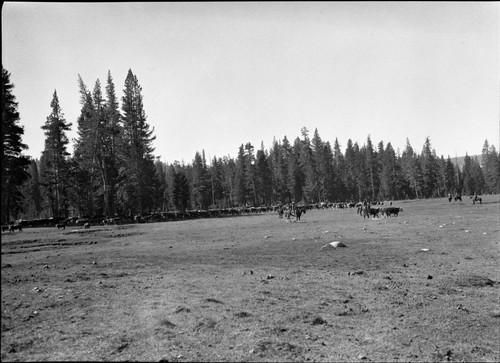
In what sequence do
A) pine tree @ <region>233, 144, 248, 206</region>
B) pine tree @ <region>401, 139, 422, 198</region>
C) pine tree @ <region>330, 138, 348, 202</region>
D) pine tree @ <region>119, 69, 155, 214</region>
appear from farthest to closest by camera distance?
pine tree @ <region>401, 139, 422, 198</region>
pine tree @ <region>330, 138, 348, 202</region>
pine tree @ <region>233, 144, 248, 206</region>
pine tree @ <region>119, 69, 155, 214</region>

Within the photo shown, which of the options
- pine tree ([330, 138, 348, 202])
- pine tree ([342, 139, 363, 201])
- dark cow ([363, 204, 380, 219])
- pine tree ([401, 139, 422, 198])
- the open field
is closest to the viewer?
the open field

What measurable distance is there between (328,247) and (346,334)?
33.4 feet

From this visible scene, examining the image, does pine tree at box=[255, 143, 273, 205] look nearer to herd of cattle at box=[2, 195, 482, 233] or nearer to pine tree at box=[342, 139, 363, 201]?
herd of cattle at box=[2, 195, 482, 233]

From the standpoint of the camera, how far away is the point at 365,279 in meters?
10.1

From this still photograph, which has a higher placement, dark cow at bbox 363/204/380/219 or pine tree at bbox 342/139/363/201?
pine tree at bbox 342/139/363/201

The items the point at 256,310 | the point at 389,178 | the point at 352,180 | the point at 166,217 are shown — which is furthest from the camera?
the point at 352,180

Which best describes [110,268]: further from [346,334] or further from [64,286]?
[346,334]

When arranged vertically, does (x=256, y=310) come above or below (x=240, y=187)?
below

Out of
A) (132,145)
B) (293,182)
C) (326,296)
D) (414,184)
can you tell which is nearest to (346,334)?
(326,296)

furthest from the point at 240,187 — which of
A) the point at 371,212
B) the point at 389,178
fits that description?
the point at 371,212

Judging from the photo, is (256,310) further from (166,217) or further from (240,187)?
(240,187)

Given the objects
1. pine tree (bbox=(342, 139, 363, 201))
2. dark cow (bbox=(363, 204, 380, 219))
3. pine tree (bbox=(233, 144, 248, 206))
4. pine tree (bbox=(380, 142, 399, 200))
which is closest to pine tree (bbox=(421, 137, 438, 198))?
pine tree (bbox=(380, 142, 399, 200))

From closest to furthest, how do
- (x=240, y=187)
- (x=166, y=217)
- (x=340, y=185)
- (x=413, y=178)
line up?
1. (x=166, y=217)
2. (x=240, y=187)
3. (x=340, y=185)
4. (x=413, y=178)

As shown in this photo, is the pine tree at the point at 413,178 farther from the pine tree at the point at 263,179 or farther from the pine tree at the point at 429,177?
the pine tree at the point at 263,179
